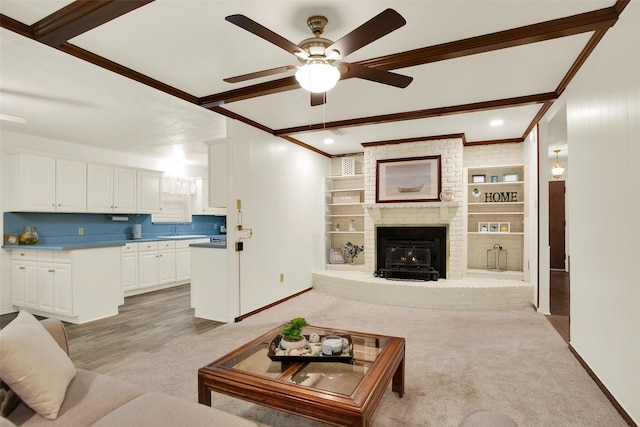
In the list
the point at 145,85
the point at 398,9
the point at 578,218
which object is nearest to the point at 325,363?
the point at 398,9

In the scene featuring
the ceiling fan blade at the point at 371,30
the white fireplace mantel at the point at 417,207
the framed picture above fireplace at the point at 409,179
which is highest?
the ceiling fan blade at the point at 371,30

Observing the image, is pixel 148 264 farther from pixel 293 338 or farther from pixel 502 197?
pixel 502 197

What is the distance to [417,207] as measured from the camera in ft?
18.2

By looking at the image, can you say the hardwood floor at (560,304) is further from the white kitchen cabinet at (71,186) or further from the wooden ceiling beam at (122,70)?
the white kitchen cabinet at (71,186)

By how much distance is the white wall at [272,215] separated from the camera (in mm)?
4238

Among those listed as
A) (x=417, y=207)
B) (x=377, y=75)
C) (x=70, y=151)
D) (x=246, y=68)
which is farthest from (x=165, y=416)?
(x=70, y=151)

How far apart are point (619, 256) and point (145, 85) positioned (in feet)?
12.8

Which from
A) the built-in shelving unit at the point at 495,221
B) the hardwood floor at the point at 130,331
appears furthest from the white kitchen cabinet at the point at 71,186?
the built-in shelving unit at the point at 495,221

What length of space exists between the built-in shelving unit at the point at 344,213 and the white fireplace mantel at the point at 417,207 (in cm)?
56

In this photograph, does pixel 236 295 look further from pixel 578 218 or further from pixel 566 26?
pixel 566 26

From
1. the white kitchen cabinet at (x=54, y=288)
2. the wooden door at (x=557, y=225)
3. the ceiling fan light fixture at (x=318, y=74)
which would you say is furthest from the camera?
the wooden door at (x=557, y=225)

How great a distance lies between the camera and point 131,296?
5676 millimetres

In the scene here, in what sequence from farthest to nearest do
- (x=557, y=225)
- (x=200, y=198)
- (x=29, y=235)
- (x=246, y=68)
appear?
(x=557, y=225) → (x=200, y=198) → (x=29, y=235) → (x=246, y=68)

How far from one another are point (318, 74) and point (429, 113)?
2377mm
